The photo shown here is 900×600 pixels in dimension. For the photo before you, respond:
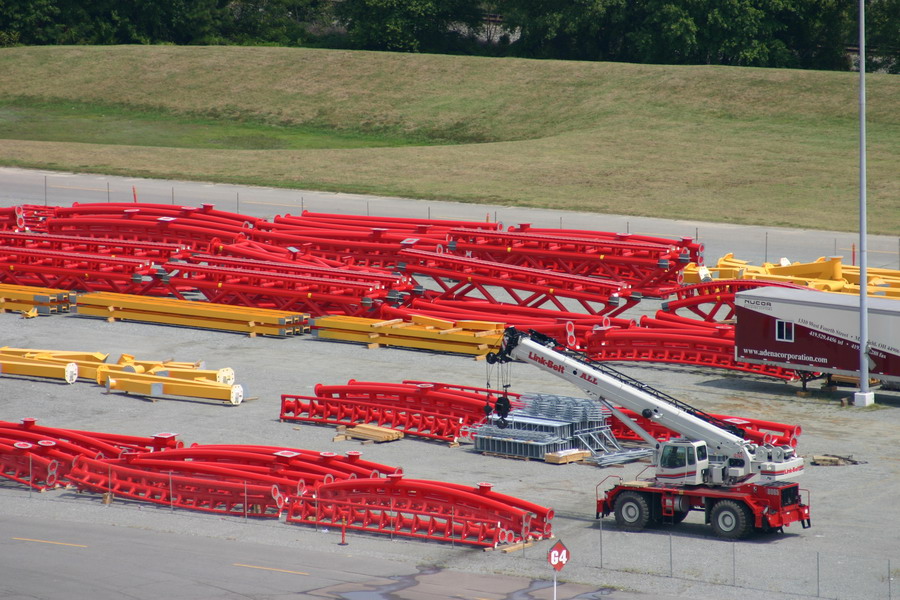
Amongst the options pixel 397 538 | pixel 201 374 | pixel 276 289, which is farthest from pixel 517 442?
pixel 276 289

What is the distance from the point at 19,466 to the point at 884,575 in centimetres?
1857

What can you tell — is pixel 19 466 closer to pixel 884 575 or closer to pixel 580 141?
pixel 884 575

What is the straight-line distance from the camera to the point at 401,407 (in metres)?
33.4

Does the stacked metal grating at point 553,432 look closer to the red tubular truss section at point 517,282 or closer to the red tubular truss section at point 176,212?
the red tubular truss section at point 517,282

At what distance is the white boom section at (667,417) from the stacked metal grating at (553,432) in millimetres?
2997

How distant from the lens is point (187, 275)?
49.5m

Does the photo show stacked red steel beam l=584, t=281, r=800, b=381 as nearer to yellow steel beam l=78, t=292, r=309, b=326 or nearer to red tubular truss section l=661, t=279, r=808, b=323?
red tubular truss section l=661, t=279, r=808, b=323

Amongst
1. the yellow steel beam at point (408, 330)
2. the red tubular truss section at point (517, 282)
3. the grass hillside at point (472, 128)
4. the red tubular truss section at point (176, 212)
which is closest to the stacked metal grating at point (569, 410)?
the yellow steel beam at point (408, 330)

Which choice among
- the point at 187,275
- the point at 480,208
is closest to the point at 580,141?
the point at 480,208

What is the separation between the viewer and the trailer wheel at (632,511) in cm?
2500

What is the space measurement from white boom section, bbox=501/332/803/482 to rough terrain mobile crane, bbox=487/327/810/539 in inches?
0.7

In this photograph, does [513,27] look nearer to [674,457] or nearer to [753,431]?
[753,431]

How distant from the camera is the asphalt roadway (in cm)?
2181

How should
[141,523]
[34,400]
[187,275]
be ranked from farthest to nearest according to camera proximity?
[187,275], [34,400], [141,523]
